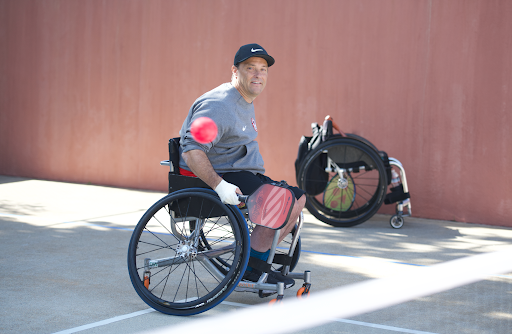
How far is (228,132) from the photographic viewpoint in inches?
118

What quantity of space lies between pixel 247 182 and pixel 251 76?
577 mm

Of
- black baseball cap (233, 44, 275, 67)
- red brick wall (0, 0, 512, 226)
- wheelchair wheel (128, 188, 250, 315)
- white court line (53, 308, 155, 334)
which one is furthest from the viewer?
red brick wall (0, 0, 512, 226)

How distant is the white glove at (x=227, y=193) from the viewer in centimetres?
275

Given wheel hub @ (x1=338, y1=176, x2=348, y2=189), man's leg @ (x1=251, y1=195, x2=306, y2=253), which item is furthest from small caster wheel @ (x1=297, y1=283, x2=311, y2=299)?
wheel hub @ (x1=338, y1=176, x2=348, y2=189)

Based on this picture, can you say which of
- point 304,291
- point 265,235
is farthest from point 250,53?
point 304,291

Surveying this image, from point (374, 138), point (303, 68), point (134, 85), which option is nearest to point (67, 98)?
point (134, 85)

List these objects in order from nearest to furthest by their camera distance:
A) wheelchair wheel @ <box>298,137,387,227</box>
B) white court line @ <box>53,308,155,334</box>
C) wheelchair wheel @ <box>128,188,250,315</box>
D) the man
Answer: white court line @ <box>53,308,155,334</box> → wheelchair wheel @ <box>128,188,250,315</box> → the man → wheelchair wheel @ <box>298,137,387,227</box>

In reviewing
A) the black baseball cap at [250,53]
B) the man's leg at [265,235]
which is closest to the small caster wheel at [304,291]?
the man's leg at [265,235]

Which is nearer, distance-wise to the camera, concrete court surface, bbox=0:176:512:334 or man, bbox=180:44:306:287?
concrete court surface, bbox=0:176:512:334

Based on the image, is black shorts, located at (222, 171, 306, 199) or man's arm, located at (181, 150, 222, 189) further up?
man's arm, located at (181, 150, 222, 189)

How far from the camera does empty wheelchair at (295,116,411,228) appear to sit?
5.42 m

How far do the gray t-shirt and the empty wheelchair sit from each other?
7.96ft

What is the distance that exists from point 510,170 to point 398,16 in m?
2.00

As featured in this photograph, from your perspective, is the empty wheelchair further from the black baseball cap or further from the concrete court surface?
the black baseball cap
